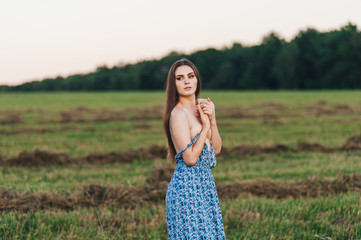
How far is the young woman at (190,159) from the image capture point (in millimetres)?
3238

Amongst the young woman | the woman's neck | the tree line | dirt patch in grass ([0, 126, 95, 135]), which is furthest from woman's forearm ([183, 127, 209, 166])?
the tree line

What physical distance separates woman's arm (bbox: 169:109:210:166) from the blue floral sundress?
5 centimetres

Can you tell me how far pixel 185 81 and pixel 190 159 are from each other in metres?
0.70

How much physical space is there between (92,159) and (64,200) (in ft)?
15.7

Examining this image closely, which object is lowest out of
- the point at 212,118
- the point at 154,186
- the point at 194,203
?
the point at 154,186

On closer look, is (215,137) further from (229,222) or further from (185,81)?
(229,222)

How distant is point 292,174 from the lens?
847 centimetres

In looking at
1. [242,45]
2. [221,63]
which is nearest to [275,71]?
[221,63]

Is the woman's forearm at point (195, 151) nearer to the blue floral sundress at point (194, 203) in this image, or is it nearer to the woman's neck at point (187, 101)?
the blue floral sundress at point (194, 203)

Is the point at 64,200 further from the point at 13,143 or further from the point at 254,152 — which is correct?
the point at 13,143

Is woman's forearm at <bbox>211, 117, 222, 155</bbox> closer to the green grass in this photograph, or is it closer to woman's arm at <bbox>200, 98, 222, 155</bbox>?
woman's arm at <bbox>200, 98, 222, 155</bbox>

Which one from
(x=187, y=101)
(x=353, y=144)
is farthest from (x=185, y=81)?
(x=353, y=144)

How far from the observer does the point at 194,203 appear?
3.27m

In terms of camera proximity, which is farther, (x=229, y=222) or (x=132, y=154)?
(x=132, y=154)
